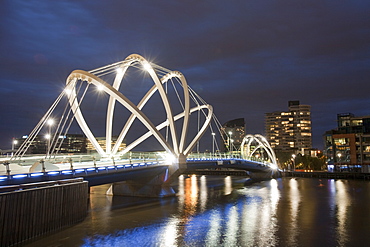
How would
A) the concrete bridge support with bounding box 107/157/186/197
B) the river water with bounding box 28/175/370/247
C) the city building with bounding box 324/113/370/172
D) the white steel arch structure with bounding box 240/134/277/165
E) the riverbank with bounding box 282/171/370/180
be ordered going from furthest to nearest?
the city building with bounding box 324/113/370/172, the white steel arch structure with bounding box 240/134/277/165, the riverbank with bounding box 282/171/370/180, the concrete bridge support with bounding box 107/157/186/197, the river water with bounding box 28/175/370/247

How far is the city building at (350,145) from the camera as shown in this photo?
299ft

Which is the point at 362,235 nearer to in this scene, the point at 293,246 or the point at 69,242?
the point at 293,246

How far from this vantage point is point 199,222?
2630cm

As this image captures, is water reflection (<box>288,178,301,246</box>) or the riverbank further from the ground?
the riverbank

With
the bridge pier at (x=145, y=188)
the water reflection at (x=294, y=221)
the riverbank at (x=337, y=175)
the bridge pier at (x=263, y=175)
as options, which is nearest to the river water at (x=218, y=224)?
the water reflection at (x=294, y=221)

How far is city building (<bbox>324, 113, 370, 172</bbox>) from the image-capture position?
9106cm

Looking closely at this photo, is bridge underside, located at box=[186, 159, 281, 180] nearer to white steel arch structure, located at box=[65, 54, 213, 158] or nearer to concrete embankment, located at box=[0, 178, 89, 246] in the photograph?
white steel arch structure, located at box=[65, 54, 213, 158]

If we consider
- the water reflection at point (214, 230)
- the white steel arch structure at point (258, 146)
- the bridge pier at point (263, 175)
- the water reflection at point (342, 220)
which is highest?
the white steel arch structure at point (258, 146)

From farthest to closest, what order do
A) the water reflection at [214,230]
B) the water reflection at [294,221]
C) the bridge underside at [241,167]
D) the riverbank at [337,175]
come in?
the riverbank at [337,175], the bridge underside at [241,167], the water reflection at [294,221], the water reflection at [214,230]

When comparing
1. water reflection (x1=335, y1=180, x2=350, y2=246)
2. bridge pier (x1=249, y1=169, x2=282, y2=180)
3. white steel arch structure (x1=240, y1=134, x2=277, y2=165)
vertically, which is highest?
white steel arch structure (x1=240, y1=134, x2=277, y2=165)

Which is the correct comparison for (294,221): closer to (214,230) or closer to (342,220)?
(342,220)

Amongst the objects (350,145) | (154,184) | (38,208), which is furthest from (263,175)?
(38,208)

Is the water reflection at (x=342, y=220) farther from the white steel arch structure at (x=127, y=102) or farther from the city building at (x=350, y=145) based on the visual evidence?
the city building at (x=350, y=145)

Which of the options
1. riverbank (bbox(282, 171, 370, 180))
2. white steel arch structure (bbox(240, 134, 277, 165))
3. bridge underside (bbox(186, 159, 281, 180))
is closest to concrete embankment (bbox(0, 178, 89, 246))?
bridge underside (bbox(186, 159, 281, 180))
